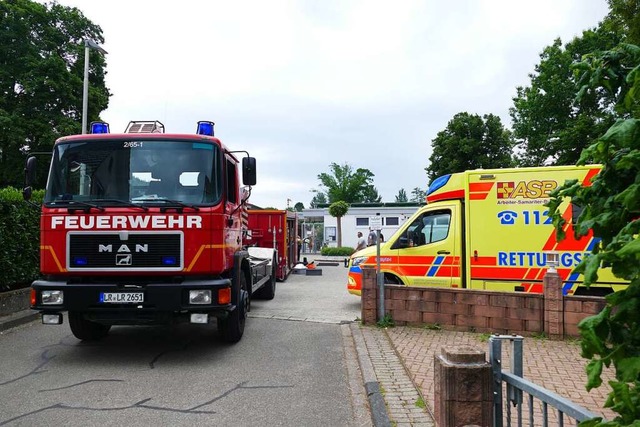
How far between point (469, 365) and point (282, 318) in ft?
22.6

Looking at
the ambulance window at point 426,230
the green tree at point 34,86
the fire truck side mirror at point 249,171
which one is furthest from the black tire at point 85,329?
the green tree at point 34,86

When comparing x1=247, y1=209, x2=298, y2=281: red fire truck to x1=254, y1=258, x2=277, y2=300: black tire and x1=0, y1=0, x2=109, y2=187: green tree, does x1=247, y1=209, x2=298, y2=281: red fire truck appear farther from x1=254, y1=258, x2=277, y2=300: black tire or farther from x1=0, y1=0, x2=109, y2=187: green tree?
x1=0, y1=0, x2=109, y2=187: green tree

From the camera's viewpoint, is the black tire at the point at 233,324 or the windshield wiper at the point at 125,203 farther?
the black tire at the point at 233,324

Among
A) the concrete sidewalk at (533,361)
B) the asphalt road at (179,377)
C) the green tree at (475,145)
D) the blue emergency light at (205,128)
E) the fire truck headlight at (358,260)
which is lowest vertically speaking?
the asphalt road at (179,377)

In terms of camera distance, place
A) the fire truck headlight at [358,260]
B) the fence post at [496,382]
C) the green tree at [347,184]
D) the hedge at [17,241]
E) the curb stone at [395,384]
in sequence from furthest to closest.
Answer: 1. the green tree at [347,184]
2. the fire truck headlight at [358,260]
3. the hedge at [17,241]
4. the curb stone at [395,384]
5. the fence post at [496,382]

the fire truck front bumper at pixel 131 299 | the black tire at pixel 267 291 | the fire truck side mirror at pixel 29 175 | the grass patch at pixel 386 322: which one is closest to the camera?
the fire truck front bumper at pixel 131 299

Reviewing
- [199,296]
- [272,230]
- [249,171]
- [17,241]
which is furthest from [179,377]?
[272,230]

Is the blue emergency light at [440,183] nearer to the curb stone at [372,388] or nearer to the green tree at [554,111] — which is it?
the curb stone at [372,388]

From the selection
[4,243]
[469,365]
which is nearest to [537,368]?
[469,365]

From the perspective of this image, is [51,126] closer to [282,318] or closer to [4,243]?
[4,243]

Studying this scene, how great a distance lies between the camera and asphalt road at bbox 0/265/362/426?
4504 millimetres

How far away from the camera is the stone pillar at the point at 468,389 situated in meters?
2.83

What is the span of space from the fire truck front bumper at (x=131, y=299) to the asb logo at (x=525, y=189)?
205 inches

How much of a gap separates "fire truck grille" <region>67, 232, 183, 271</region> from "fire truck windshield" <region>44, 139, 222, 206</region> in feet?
1.63
